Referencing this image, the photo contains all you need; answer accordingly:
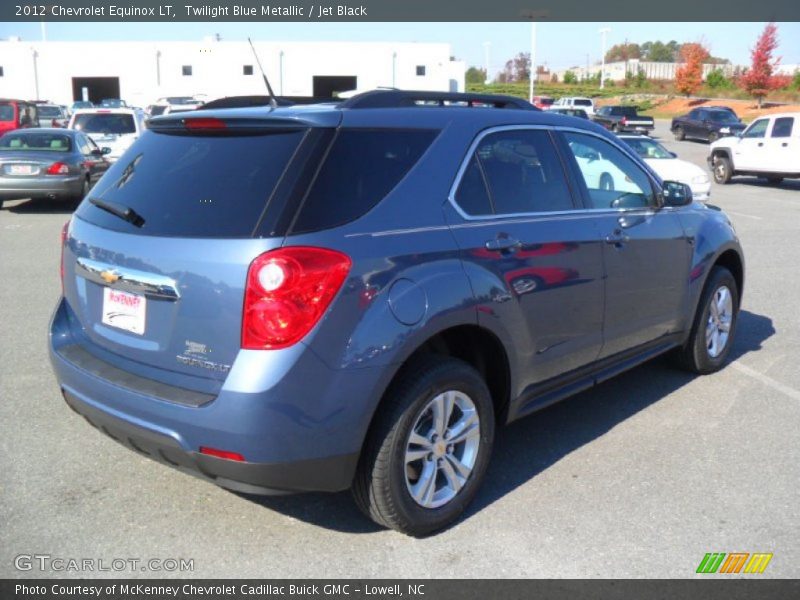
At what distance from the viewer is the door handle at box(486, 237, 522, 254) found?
381 cm

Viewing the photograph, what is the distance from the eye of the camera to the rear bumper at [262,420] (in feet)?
10.0

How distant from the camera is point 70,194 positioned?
1466 centimetres

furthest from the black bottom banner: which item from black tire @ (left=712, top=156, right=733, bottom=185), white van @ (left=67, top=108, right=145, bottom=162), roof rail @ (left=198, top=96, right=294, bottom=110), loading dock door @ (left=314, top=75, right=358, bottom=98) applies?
loading dock door @ (left=314, top=75, right=358, bottom=98)

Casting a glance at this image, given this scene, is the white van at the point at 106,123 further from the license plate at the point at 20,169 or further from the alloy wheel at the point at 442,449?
the alloy wheel at the point at 442,449

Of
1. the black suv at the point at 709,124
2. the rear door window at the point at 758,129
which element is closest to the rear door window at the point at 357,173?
the rear door window at the point at 758,129

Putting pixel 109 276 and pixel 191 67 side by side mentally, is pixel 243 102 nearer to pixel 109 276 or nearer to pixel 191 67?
pixel 109 276

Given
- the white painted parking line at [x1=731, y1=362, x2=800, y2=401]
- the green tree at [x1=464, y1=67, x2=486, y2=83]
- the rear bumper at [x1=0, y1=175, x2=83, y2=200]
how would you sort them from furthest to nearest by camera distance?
the green tree at [x1=464, y1=67, x2=486, y2=83] → the rear bumper at [x1=0, y1=175, x2=83, y2=200] → the white painted parking line at [x1=731, y1=362, x2=800, y2=401]

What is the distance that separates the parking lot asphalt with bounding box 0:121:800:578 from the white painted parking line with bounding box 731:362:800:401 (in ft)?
0.08

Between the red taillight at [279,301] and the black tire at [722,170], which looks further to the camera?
the black tire at [722,170]

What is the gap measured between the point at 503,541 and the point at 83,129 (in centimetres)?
1952

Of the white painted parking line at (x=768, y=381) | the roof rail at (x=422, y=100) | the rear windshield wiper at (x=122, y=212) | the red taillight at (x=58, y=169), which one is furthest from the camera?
the red taillight at (x=58, y=169)

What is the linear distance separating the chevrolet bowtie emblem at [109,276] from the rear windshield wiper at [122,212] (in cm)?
23

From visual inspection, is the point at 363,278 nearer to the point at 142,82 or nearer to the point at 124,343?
the point at 124,343

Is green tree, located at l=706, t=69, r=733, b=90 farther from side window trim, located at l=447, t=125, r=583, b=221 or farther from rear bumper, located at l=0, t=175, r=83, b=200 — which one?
side window trim, located at l=447, t=125, r=583, b=221
